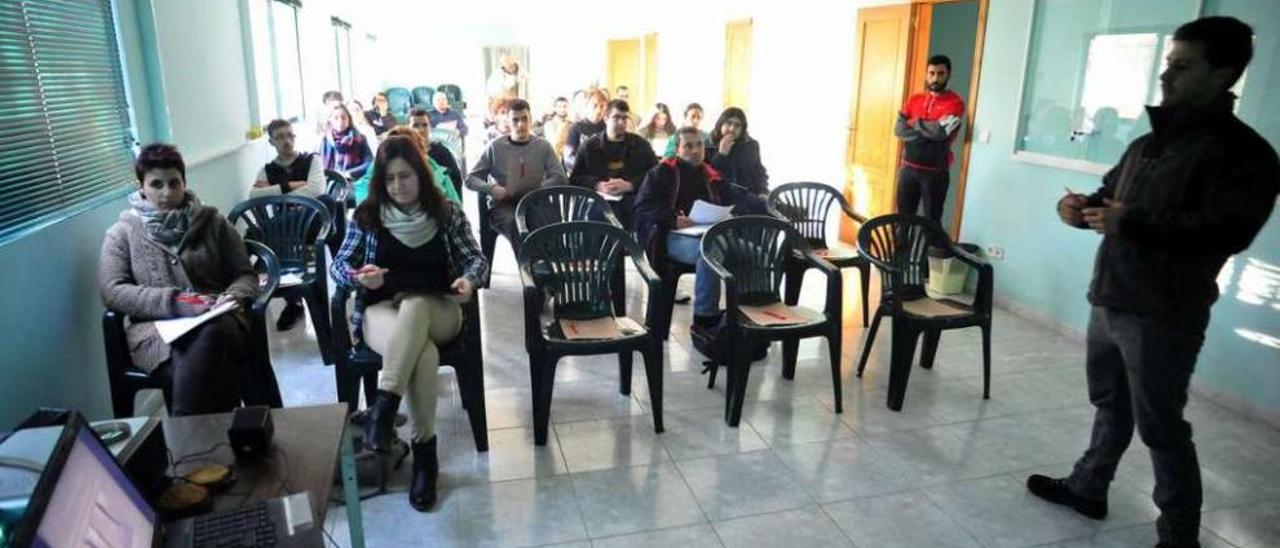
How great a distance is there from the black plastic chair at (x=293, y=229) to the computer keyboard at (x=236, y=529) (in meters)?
2.36

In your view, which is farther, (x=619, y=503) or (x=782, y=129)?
(x=782, y=129)

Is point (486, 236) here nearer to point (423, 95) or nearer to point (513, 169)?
point (513, 169)

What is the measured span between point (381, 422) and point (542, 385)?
60 cm

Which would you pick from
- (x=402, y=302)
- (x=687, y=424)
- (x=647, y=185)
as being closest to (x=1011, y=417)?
(x=687, y=424)

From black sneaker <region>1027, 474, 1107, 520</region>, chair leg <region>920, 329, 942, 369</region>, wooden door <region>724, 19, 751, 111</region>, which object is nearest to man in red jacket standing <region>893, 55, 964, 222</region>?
chair leg <region>920, 329, 942, 369</region>

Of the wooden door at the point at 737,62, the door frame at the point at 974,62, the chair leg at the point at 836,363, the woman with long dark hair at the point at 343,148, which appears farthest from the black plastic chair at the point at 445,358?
the wooden door at the point at 737,62

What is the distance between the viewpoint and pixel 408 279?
273 centimetres

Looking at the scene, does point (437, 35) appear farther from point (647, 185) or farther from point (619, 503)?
point (619, 503)

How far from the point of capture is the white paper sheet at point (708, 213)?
391 cm

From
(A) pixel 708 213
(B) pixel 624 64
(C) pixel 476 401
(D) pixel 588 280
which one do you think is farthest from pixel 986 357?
(B) pixel 624 64

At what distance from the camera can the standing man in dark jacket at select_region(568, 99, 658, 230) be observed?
14.9 ft

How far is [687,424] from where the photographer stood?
309 centimetres

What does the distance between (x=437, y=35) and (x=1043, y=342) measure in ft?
47.8

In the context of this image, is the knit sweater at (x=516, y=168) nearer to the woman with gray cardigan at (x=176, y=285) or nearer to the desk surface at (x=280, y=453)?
the woman with gray cardigan at (x=176, y=285)
